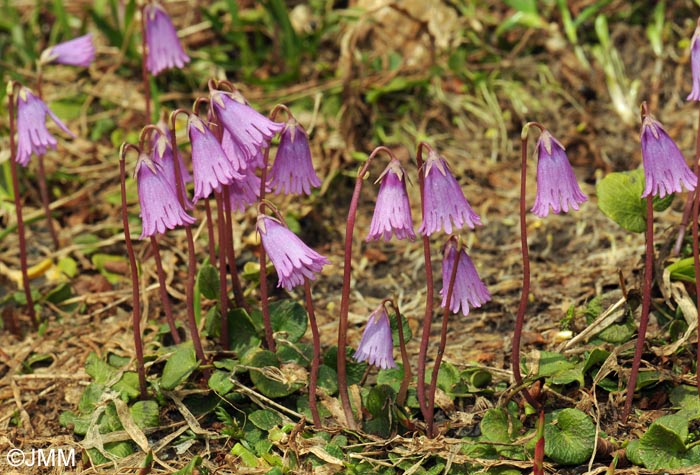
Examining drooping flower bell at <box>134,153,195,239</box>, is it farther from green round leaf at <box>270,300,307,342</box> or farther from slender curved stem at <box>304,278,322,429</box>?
green round leaf at <box>270,300,307,342</box>

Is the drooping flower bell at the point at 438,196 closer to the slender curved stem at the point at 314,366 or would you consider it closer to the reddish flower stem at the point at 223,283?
the slender curved stem at the point at 314,366

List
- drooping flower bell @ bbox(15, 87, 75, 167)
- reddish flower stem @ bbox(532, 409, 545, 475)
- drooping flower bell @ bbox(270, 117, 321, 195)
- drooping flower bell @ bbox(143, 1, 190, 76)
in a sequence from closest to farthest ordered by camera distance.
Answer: reddish flower stem @ bbox(532, 409, 545, 475), drooping flower bell @ bbox(270, 117, 321, 195), drooping flower bell @ bbox(15, 87, 75, 167), drooping flower bell @ bbox(143, 1, 190, 76)

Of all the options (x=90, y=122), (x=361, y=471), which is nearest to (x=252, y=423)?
(x=361, y=471)

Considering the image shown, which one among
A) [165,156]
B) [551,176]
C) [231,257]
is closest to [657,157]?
[551,176]

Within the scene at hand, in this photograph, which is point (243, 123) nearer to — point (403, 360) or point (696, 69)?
point (403, 360)

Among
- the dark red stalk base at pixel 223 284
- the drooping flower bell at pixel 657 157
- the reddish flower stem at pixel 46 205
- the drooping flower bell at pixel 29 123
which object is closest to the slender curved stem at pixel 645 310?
the drooping flower bell at pixel 657 157

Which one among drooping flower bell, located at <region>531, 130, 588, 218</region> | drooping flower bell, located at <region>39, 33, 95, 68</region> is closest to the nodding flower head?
drooping flower bell, located at <region>531, 130, 588, 218</region>

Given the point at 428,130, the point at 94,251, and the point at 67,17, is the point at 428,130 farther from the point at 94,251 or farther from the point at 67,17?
the point at 67,17
